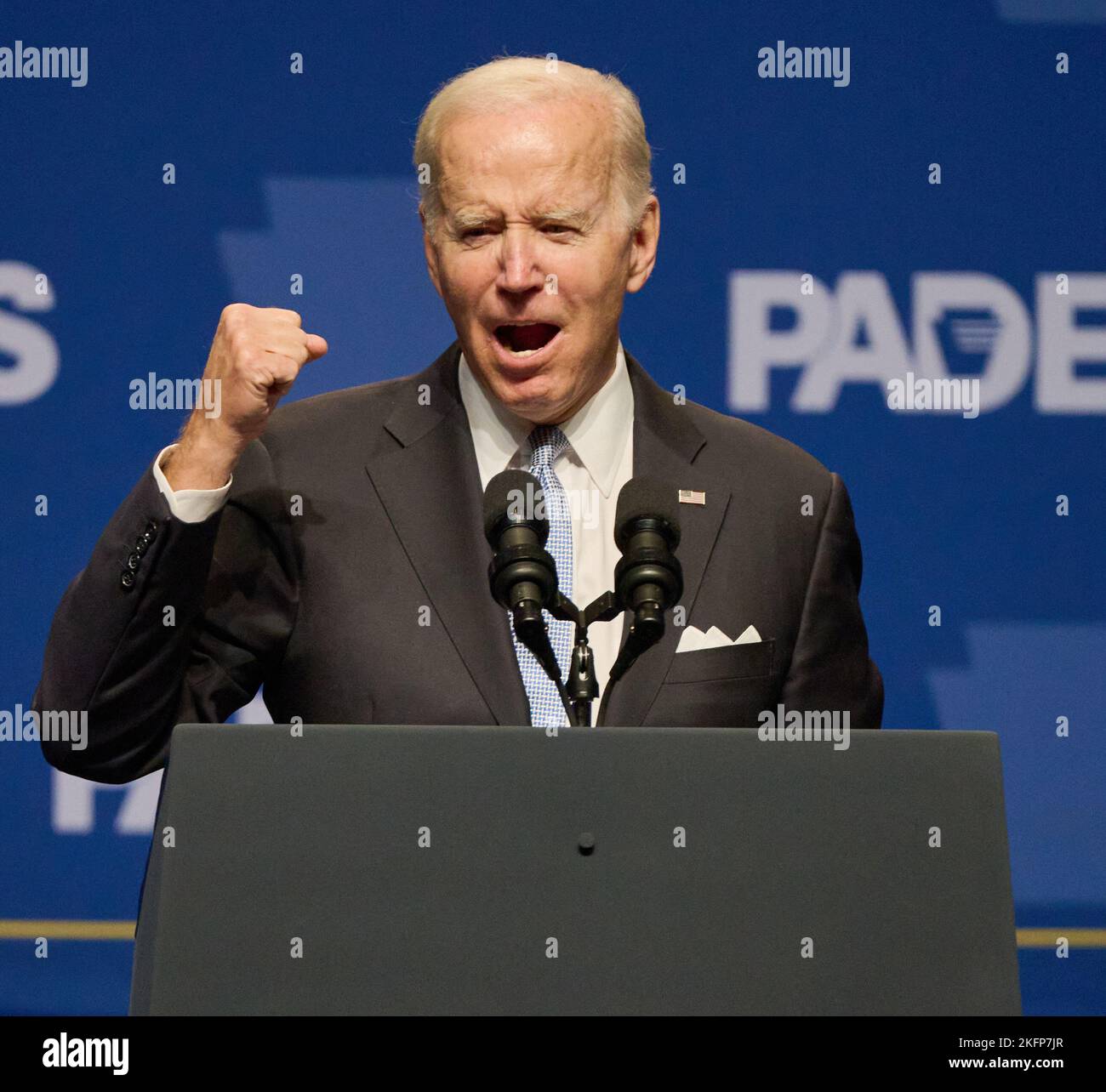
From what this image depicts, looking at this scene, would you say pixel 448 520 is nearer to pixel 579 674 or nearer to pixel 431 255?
pixel 431 255

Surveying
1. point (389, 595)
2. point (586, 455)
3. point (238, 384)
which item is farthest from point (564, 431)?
point (238, 384)

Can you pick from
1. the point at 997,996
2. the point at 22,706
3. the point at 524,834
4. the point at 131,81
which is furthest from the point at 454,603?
the point at 131,81

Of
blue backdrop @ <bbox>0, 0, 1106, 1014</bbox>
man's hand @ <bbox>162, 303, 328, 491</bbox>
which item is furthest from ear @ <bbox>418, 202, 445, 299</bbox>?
blue backdrop @ <bbox>0, 0, 1106, 1014</bbox>

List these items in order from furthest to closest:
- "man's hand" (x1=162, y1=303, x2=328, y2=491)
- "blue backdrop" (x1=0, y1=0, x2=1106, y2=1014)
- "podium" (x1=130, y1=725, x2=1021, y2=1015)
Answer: "blue backdrop" (x1=0, y1=0, x2=1106, y2=1014), "man's hand" (x1=162, y1=303, x2=328, y2=491), "podium" (x1=130, y1=725, x2=1021, y2=1015)

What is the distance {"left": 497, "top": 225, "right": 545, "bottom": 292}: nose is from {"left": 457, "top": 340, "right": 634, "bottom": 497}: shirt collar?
0.17 metres

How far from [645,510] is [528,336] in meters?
0.60

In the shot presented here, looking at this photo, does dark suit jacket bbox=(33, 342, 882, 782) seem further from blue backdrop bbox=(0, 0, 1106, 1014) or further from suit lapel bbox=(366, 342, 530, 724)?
blue backdrop bbox=(0, 0, 1106, 1014)

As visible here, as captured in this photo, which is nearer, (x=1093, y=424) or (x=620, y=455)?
(x=620, y=455)

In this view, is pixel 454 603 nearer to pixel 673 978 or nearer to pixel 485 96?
pixel 485 96

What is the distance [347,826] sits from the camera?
110 centimetres

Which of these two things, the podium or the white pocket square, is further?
the white pocket square

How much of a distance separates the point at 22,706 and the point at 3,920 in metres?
0.39

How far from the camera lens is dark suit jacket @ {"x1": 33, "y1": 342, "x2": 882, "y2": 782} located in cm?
162

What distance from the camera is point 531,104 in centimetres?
187
